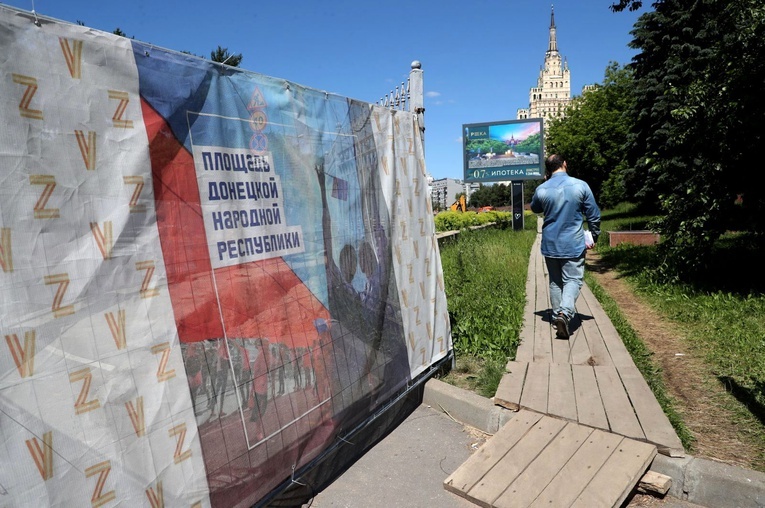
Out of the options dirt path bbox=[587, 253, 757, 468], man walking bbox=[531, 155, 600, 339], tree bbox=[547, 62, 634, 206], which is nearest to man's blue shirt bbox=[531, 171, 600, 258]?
man walking bbox=[531, 155, 600, 339]

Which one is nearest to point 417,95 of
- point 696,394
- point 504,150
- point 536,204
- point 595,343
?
point 536,204

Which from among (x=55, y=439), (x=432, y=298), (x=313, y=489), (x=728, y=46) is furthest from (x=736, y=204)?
(x=55, y=439)

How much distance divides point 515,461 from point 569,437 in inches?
16.9

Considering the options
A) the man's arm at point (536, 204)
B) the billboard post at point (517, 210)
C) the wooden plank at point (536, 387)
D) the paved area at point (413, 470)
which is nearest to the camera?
the paved area at point (413, 470)

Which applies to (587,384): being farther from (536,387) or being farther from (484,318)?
(484,318)

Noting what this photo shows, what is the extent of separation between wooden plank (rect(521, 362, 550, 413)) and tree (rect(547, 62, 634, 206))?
132 ft

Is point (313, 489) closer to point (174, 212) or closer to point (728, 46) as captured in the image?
point (174, 212)

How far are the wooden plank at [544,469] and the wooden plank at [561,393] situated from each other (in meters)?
0.16

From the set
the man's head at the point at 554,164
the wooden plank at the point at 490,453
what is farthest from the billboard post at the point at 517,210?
the wooden plank at the point at 490,453

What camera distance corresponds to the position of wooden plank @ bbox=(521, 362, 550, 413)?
151 inches

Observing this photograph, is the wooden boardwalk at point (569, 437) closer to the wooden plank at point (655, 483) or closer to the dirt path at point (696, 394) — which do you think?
the wooden plank at point (655, 483)

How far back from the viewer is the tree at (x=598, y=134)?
43969mm

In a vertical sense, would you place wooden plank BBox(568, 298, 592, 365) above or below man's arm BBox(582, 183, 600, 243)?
below

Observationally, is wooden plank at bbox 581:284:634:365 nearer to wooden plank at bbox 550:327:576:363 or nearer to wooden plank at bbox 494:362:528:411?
wooden plank at bbox 550:327:576:363
